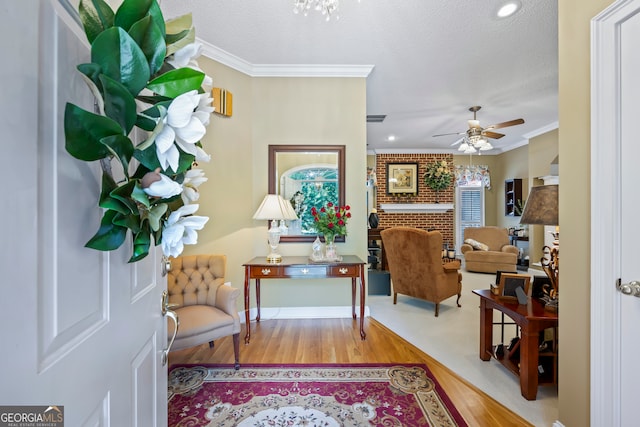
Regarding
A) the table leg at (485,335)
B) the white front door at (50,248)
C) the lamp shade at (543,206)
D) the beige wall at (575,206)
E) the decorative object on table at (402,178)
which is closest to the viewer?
the white front door at (50,248)

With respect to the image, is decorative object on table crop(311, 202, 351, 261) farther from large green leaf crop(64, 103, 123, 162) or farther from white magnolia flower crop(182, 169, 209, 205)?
large green leaf crop(64, 103, 123, 162)

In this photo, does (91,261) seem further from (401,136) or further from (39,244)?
(401,136)

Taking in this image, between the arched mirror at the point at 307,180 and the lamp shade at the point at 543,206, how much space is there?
1.80m

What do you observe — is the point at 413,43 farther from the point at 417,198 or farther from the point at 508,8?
the point at 417,198

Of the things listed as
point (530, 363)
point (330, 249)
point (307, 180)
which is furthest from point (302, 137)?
point (530, 363)

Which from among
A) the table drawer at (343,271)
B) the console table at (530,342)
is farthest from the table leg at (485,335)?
the table drawer at (343,271)

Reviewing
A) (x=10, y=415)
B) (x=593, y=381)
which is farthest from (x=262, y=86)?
(x=593, y=381)

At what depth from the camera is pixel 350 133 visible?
10.6 feet

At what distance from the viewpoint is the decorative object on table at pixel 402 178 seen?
6.69 m

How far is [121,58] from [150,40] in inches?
2.7

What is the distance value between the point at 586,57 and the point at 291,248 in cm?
283

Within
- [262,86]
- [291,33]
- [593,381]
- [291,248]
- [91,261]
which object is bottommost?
[593,381]

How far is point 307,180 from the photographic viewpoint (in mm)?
3246

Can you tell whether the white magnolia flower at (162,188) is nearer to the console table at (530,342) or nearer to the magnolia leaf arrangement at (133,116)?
the magnolia leaf arrangement at (133,116)
